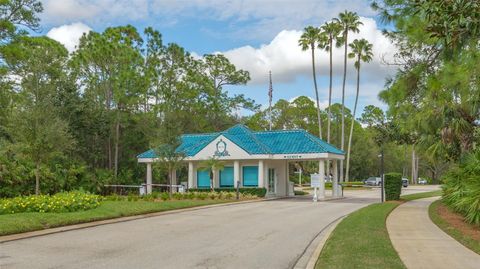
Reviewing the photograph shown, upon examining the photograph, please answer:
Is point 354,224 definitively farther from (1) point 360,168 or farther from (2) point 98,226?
(1) point 360,168

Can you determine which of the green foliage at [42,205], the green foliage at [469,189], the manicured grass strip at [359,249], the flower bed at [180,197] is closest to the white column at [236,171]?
the flower bed at [180,197]

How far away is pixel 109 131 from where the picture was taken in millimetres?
42344

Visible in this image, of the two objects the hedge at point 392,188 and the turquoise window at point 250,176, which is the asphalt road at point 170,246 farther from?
the turquoise window at point 250,176

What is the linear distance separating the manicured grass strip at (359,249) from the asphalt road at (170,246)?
705mm

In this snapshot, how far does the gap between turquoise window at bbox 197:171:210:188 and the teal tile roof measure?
1.86 m

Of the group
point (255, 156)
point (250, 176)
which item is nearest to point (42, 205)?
point (255, 156)

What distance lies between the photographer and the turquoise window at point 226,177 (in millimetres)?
35406

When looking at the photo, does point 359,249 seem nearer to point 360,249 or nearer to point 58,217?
point 360,249

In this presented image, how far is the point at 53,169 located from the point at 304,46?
31.6 m

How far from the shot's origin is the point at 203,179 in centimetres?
3641

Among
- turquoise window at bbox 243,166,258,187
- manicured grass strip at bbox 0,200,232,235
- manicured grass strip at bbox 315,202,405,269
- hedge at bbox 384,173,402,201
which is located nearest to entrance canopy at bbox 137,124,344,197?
turquoise window at bbox 243,166,258,187

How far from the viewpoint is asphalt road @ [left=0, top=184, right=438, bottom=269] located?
9040 millimetres

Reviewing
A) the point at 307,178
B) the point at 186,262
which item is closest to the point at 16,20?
the point at 186,262

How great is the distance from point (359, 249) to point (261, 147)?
23870mm
